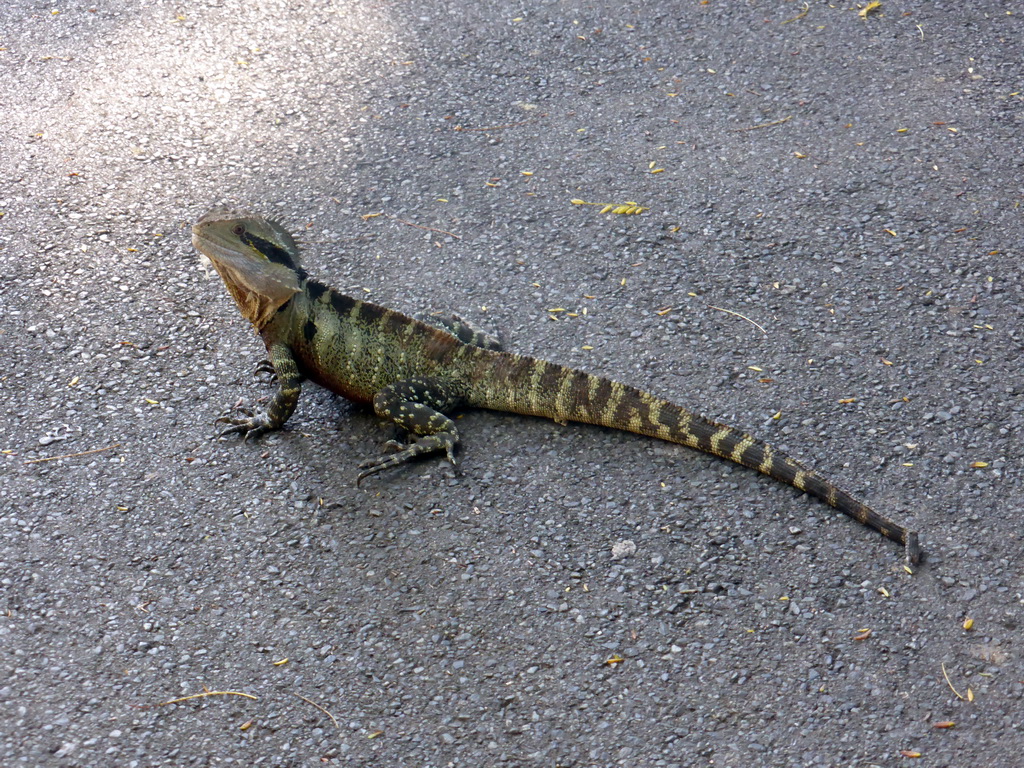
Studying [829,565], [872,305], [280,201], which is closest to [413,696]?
[829,565]

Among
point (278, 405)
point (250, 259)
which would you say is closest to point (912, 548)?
point (278, 405)

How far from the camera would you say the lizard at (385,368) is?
443 cm

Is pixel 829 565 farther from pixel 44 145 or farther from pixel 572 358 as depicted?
pixel 44 145

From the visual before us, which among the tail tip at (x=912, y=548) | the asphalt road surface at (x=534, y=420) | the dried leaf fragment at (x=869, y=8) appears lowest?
the tail tip at (x=912, y=548)

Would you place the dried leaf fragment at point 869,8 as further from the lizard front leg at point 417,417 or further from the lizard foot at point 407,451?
the lizard foot at point 407,451

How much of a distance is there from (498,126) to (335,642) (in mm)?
4336

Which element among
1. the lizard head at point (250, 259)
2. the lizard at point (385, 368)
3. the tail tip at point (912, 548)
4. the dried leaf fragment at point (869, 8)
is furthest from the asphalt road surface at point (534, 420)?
the lizard head at point (250, 259)

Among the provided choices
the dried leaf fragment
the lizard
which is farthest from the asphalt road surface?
the dried leaf fragment

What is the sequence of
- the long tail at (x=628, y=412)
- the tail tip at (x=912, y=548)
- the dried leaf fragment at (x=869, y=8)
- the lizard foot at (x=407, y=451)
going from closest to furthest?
the tail tip at (x=912, y=548)
the long tail at (x=628, y=412)
the lizard foot at (x=407, y=451)
the dried leaf fragment at (x=869, y=8)

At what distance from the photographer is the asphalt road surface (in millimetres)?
3441

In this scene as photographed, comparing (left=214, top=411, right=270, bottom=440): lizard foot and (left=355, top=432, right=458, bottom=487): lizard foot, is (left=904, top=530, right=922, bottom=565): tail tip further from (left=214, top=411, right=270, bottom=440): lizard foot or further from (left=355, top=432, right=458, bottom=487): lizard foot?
(left=214, top=411, right=270, bottom=440): lizard foot

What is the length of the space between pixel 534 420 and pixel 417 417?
595 millimetres

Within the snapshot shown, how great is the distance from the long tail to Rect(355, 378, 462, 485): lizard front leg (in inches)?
7.4

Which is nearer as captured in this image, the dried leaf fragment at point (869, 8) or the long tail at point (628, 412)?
the long tail at point (628, 412)
